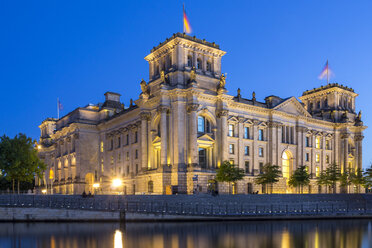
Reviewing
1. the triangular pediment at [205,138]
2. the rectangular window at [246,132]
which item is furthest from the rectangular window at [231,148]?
the triangular pediment at [205,138]

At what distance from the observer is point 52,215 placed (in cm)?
4362

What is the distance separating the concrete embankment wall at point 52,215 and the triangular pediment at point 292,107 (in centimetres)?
4486

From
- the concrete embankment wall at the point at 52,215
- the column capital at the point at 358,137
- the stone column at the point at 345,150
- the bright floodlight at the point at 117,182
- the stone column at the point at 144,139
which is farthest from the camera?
the column capital at the point at 358,137

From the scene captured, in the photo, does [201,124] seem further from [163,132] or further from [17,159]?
[17,159]

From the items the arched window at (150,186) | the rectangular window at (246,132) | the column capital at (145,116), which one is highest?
the column capital at (145,116)

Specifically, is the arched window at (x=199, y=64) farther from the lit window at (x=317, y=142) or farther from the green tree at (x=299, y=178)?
the lit window at (x=317, y=142)

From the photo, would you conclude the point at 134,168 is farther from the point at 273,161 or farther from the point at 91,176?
the point at 273,161

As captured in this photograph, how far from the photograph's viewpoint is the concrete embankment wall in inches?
1695

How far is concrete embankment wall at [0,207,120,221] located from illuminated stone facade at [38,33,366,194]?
19649 mm

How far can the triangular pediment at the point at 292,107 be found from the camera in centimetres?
7888

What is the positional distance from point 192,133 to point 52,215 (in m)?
26.5

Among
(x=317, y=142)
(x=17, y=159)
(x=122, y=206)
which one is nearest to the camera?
(x=122, y=206)

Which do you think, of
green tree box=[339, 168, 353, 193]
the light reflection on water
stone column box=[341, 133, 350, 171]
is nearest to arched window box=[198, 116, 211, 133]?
green tree box=[339, 168, 353, 193]

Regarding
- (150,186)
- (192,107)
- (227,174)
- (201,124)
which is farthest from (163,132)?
(227,174)
